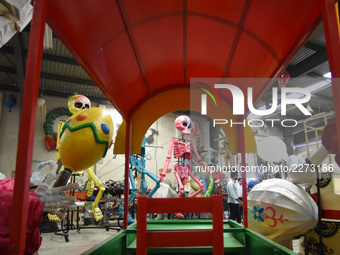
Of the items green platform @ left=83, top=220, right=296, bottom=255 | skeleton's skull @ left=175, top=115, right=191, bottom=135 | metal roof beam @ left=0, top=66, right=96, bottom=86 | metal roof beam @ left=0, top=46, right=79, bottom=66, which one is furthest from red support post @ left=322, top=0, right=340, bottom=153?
metal roof beam @ left=0, top=66, right=96, bottom=86

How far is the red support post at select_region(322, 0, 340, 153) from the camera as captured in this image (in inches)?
42.9

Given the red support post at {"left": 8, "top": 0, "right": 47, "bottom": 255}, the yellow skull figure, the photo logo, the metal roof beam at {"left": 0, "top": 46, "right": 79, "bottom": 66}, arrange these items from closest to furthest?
the red support post at {"left": 8, "top": 0, "right": 47, "bottom": 255} → the yellow skull figure → the photo logo → the metal roof beam at {"left": 0, "top": 46, "right": 79, "bottom": 66}

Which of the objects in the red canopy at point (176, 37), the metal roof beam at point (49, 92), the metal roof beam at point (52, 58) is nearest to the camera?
the red canopy at point (176, 37)

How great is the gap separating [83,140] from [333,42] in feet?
4.86

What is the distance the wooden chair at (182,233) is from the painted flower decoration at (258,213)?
4.16 ft

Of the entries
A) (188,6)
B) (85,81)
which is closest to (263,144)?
(188,6)

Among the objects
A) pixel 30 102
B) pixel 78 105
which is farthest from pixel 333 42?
pixel 78 105

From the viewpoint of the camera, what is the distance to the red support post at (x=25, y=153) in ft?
3.17

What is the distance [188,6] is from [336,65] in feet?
3.86

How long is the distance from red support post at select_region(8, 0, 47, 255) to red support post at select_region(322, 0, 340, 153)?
1.21m

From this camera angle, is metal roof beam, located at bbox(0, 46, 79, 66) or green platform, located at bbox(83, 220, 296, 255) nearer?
green platform, located at bbox(83, 220, 296, 255)

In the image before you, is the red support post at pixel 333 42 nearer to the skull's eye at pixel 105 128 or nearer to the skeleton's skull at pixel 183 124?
the skull's eye at pixel 105 128

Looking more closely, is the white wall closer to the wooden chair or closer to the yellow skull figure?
the yellow skull figure

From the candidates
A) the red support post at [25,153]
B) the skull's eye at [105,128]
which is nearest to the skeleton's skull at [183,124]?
the skull's eye at [105,128]
